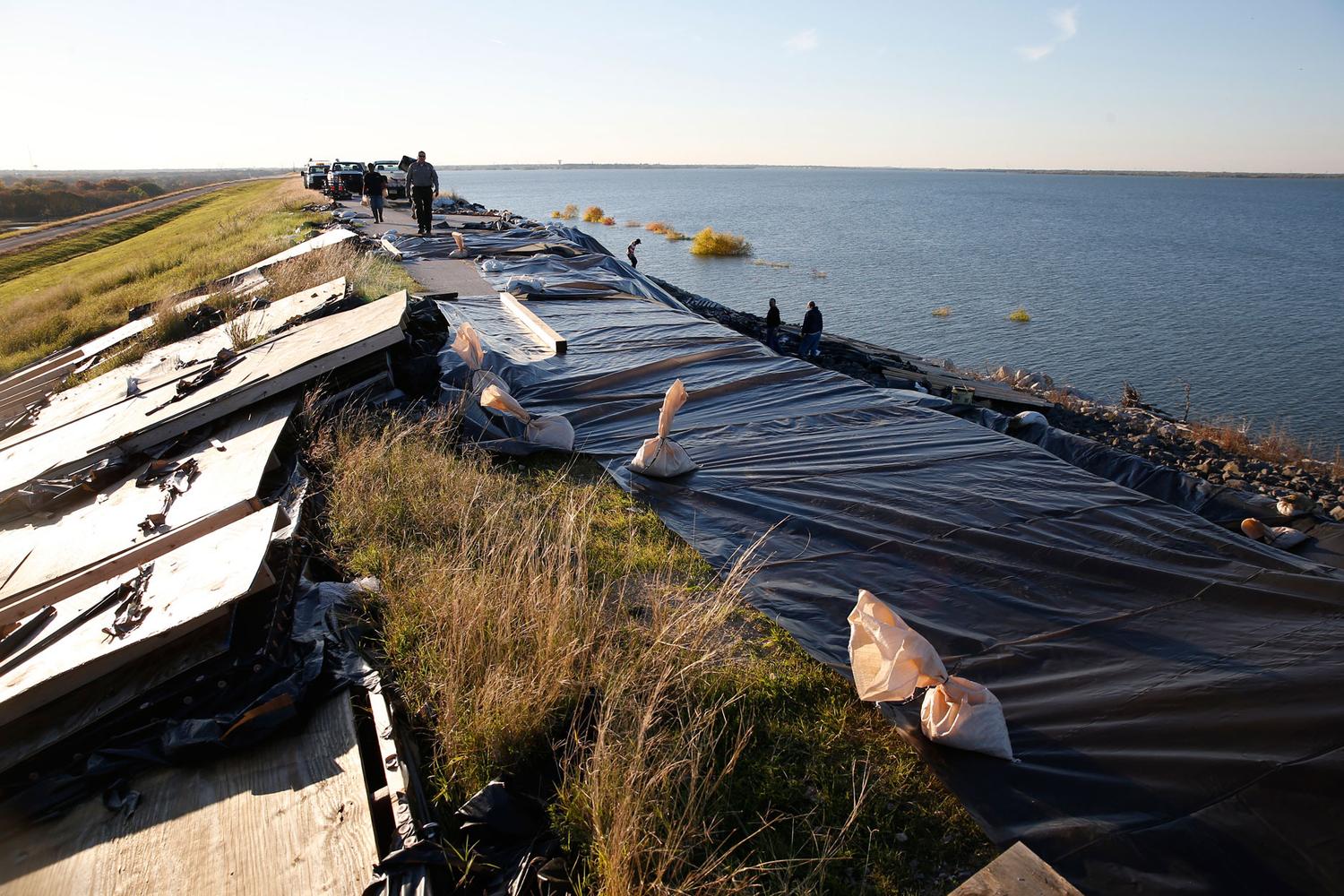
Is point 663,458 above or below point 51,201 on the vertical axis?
below

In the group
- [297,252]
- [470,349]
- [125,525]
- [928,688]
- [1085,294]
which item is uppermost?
[297,252]

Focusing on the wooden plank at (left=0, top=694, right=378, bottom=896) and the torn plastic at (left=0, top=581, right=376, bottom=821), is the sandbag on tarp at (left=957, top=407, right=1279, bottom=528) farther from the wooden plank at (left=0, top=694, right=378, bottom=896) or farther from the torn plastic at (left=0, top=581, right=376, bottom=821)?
the wooden plank at (left=0, top=694, right=378, bottom=896)

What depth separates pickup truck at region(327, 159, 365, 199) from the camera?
3481 cm

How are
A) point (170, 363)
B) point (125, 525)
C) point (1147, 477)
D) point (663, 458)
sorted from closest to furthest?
1. point (125, 525)
2. point (663, 458)
3. point (1147, 477)
4. point (170, 363)

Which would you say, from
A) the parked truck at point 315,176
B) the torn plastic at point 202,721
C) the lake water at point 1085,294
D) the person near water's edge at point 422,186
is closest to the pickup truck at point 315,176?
the parked truck at point 315,176

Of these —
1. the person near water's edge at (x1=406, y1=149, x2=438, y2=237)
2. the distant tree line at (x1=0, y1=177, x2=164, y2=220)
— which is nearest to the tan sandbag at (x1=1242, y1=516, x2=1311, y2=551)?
the person near water's edge at (x1=406, y1=149, x2=438, y2=237)

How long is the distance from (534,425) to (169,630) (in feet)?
12.7

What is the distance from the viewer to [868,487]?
595 centimetres

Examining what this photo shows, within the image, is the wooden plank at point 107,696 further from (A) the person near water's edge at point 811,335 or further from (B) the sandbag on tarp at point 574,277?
(A) the person near water's edge at point 811,335

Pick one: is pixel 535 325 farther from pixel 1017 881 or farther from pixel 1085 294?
pixel 1085 294

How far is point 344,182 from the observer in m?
36.1

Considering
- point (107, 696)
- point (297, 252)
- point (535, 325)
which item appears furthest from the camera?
point (297, 252)

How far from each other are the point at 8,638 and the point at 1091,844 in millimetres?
5388

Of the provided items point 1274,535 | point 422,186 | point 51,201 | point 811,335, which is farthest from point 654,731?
point 51,201
